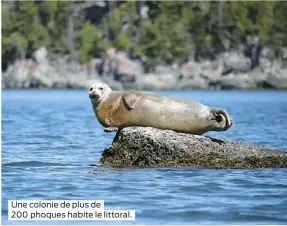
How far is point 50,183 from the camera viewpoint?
45.4 feet

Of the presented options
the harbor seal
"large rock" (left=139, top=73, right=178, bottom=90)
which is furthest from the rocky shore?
the harbor seal

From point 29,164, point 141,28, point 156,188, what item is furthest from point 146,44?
point 156,188

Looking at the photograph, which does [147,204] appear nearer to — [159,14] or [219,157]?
[219,157]

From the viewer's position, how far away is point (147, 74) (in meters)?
107

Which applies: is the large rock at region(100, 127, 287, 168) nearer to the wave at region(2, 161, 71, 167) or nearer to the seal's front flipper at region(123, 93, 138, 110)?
the seal's front flipper at region(123, 93, 138, 110)

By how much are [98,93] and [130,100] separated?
2.24 feet

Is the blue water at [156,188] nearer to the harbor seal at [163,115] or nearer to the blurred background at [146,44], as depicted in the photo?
the harbor seal at [163,115]

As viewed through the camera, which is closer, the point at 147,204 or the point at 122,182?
the point at 147,204

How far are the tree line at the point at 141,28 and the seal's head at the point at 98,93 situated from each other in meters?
97.6

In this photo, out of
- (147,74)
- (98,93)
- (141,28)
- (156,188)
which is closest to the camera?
(156,188)

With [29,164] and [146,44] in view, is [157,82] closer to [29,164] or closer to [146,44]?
[146,44]

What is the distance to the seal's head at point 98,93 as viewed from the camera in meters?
16.1

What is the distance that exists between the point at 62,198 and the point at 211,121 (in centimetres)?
433

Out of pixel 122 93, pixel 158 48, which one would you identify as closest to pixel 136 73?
pixel 158 48
